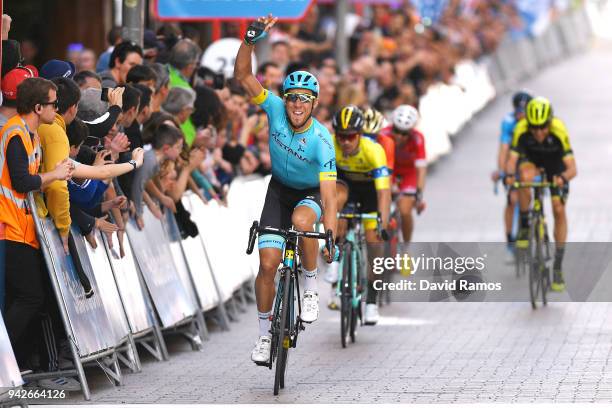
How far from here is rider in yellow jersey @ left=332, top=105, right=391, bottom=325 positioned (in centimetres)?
1345

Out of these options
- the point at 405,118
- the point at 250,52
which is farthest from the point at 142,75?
the point at 405,118

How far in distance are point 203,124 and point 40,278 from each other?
4835 millimetres

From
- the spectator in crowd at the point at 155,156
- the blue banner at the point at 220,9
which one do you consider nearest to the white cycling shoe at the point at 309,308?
the spectator in crowd at the point at 155,156

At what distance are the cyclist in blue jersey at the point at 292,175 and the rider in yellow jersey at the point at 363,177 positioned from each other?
235 cm

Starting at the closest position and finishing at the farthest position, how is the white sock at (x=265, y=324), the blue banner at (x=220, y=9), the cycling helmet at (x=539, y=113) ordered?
the white sock at (x=265, y=324) < the cycling helmet at (x=539, y=113) < the blue banner at (x=220, y=9)

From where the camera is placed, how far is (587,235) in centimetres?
2053

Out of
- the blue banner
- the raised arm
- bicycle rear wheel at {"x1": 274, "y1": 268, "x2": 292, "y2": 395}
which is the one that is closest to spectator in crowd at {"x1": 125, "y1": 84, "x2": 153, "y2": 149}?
the raised arm

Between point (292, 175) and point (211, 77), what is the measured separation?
5.43 metres

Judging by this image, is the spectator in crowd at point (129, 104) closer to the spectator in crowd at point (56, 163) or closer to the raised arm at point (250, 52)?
the raised arm at point (250, 52)

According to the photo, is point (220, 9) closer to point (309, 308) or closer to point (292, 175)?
point (292, 175)

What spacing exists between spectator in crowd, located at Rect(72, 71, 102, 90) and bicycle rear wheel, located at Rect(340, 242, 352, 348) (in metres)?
2.62

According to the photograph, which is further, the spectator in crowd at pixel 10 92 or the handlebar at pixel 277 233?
the handlebar at pixel 277 233

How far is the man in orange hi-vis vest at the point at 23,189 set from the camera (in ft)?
31.7

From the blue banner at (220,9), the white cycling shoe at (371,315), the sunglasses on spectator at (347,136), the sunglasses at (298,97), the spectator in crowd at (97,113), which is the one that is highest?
the blue banner at (220,9)
